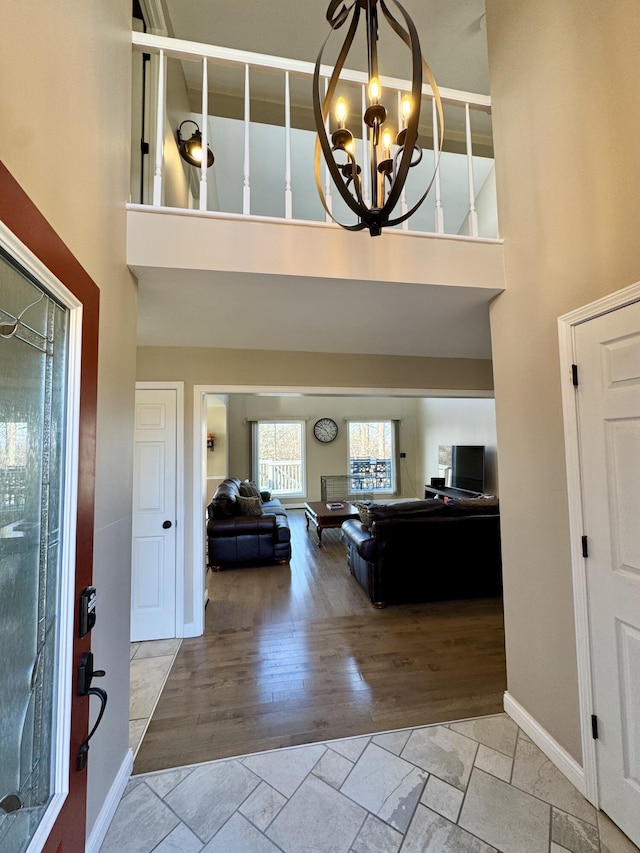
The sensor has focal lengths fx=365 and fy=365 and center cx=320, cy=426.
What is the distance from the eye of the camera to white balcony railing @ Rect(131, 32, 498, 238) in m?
2.00

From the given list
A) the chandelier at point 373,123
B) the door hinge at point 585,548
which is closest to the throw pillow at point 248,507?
the door hinge at point 585,548

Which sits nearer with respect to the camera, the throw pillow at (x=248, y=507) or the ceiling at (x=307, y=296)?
the ceiling at (x=307, y=296)

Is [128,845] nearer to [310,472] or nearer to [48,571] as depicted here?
[48,571]

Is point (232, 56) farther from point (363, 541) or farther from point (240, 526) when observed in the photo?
point (240, 526)

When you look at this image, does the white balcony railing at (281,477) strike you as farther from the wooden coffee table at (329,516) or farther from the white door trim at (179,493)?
the white door trim at (179,493)

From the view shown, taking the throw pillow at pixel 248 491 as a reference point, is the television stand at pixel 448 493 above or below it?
below

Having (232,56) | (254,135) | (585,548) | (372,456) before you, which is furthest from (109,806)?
(372,456)

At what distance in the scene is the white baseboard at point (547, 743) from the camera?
1.67m

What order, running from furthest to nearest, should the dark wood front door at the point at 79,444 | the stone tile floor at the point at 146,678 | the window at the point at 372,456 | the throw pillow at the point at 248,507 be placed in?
the window at the point at 372,456 → the throw pillow at the point at 248,507 → the stone tile floor at the point at 146,678 → the dark wood front door at the point at 79,444

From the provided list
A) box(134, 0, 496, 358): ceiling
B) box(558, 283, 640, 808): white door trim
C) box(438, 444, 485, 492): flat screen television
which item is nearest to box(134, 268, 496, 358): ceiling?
box(134, 0, 496, 358): ceiling

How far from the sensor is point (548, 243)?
1.80 meters

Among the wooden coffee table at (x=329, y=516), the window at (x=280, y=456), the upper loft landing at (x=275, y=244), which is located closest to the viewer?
the upper loft landing at (x=275, y=244)

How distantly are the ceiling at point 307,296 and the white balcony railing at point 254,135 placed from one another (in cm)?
29

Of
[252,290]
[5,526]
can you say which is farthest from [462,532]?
[5,526]
